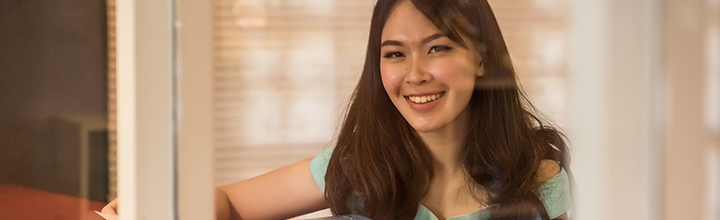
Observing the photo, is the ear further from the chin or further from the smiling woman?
the chin

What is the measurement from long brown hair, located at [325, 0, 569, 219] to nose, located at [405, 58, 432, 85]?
5 centimetres

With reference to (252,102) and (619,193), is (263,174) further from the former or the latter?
(619,193)

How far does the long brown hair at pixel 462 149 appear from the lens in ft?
3.40

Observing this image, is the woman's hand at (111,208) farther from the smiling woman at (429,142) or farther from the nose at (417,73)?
the nose at (417,73)

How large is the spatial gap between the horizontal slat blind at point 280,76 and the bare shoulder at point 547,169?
397mm

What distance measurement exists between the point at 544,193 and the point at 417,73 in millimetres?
339

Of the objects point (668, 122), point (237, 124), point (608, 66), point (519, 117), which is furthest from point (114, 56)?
point (668, 122)

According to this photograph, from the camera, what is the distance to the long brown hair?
1.04 m

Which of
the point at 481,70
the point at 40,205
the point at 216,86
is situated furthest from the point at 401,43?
the point at 40,205

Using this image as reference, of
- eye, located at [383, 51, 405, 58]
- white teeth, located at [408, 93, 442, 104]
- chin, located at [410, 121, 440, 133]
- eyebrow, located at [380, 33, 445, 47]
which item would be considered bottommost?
chin, located at [410, 121, 440, 133]

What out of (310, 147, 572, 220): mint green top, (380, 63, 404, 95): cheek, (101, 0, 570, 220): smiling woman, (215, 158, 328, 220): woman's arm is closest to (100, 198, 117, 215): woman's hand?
(101, 0, 570, 220): smiling woman

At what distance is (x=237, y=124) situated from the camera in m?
1.01

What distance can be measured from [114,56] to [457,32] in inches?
24.1

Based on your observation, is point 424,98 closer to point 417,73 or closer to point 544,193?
point 417,73
